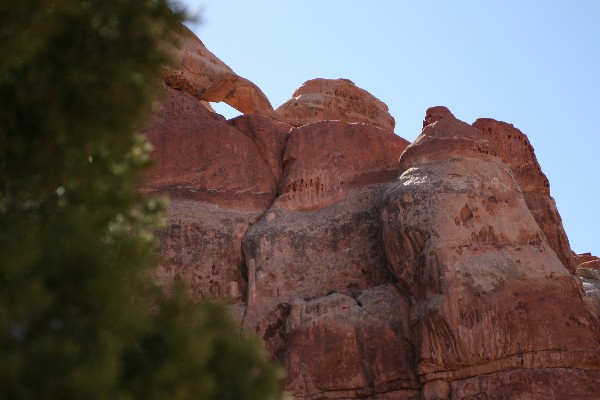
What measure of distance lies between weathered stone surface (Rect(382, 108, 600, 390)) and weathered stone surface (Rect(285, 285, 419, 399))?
0.62m

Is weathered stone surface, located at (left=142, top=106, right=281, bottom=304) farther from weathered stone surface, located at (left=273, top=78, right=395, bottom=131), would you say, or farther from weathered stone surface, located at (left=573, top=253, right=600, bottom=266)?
weathered stone surface, located at (left=573, top=253, right=600, bottom=266)

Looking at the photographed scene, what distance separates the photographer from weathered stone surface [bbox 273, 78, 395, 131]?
38781 mm

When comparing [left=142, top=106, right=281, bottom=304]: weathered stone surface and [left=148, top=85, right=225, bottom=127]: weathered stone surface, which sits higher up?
[left=148, top=85, right=225, bottom=127]: weathered stone surface

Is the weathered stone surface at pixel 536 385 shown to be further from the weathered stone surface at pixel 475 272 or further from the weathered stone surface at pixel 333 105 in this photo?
the weathered stone surface at pixel 333 105

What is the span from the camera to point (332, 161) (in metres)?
24.9

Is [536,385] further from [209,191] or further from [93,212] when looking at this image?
[93,212]

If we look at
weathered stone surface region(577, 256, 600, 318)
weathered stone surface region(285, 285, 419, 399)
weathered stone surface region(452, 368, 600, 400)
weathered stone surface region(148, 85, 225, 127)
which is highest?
weathered stone surface region(148, 85, 225, 127)

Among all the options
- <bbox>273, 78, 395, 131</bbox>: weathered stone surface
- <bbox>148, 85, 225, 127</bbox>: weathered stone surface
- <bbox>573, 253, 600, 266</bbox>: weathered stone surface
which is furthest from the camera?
<bbox>273, 78, 395, 131</bbox>: weathered stone surface

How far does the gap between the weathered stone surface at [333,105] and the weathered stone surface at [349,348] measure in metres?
18.4

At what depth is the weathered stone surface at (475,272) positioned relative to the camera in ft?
61.3

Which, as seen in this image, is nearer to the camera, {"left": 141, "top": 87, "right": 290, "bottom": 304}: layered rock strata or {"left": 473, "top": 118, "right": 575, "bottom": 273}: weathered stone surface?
{"left": 141, "top": 87, "right": 290, "bottom": 304}: layered rock strata

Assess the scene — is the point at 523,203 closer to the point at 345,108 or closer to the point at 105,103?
the point at 105,103

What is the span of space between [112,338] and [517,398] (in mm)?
13072

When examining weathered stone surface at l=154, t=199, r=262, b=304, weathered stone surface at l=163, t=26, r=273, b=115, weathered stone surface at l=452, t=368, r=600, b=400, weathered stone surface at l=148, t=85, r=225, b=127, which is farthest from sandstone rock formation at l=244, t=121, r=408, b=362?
weathered stone surface at l=163, t=26, r=273, b=115
